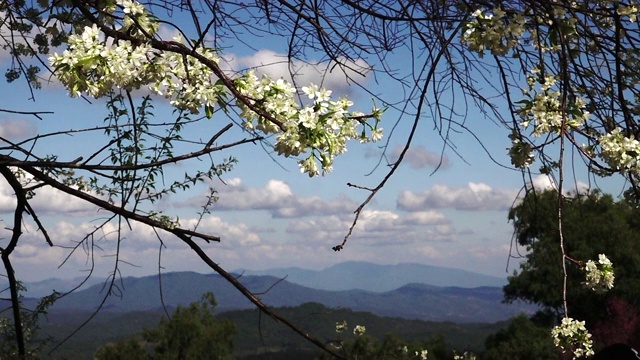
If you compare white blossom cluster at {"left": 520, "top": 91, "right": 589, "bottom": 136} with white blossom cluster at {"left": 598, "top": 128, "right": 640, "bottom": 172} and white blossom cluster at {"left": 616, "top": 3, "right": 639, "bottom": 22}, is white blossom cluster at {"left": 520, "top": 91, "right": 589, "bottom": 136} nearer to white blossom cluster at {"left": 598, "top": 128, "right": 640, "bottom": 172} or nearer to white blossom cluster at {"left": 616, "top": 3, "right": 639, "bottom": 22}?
white blossom cluster at {"left": 598, "top": 128, "right": 640, "bottom": 172}

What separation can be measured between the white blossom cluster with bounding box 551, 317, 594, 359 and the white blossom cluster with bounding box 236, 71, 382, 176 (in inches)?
64.3

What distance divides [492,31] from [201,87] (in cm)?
145

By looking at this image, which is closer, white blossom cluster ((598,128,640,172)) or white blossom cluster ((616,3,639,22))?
white blossom cluster ((598,128,640,172))

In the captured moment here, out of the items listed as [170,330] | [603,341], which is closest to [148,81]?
[170,330]

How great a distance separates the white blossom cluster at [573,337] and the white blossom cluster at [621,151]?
848mm

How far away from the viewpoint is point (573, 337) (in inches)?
153

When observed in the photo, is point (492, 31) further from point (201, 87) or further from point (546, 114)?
point (201, 87)

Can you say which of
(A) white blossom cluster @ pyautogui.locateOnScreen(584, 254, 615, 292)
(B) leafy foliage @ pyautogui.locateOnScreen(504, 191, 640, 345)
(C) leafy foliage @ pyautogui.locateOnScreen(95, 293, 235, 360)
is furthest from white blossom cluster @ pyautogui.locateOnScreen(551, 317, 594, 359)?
(B) leafy foliage @ pyautogui.locateOnScreen(504, 191, 640, 345)

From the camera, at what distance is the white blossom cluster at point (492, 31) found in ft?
11.9

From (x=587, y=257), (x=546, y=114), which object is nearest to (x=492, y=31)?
(x=546, y=114)

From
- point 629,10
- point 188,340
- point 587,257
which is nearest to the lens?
point 629,10

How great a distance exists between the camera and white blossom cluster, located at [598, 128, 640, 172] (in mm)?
3854

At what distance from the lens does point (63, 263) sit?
4.26 m

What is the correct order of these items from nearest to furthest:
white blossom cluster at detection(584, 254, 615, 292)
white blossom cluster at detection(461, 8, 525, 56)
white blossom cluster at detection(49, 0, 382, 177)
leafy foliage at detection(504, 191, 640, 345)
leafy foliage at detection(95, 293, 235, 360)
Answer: white blossom cluster at detection(49, 0, 382, 177)
white blossom cluster at detection(461, 8, 525, 56)
white blossom cluster at detection(584, 254, 615, 292)
leafy foliage at detection(95, 293, 235, 360)
leafy foliage at detection(504, 191, 640, 345)
